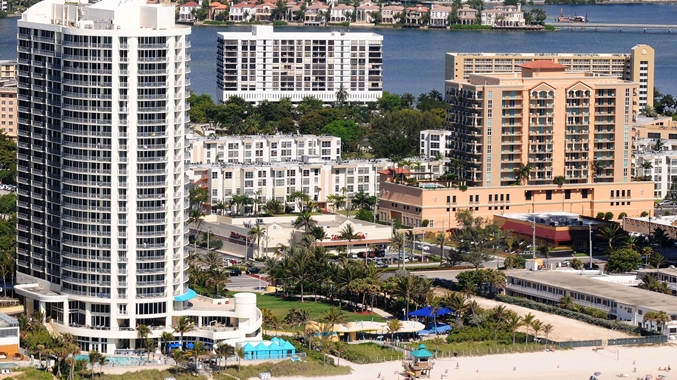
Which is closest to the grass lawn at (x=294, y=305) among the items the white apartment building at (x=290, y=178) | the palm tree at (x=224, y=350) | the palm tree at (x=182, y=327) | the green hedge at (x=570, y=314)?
the green hedge at (x=570, y=314)

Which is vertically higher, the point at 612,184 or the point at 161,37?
the point at 161,37

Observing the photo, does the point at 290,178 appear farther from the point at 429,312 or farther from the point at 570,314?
the point at 429,312

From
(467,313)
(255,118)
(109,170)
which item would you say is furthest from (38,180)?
(255,118)

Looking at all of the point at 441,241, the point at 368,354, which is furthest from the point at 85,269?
the point at 441,241

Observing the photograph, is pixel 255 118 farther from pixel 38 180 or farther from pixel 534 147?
pixel 38 180

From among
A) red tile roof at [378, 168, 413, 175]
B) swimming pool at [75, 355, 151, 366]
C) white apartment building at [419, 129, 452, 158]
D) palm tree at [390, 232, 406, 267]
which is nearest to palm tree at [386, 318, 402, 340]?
swimming pool at [75, 355, 151, 366]

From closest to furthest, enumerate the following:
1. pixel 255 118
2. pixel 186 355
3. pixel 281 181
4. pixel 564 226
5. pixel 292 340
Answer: pixel 186 355 → pixel 292 340 → pixel 564 226 → pixel 281 181 → pixel 255 118
